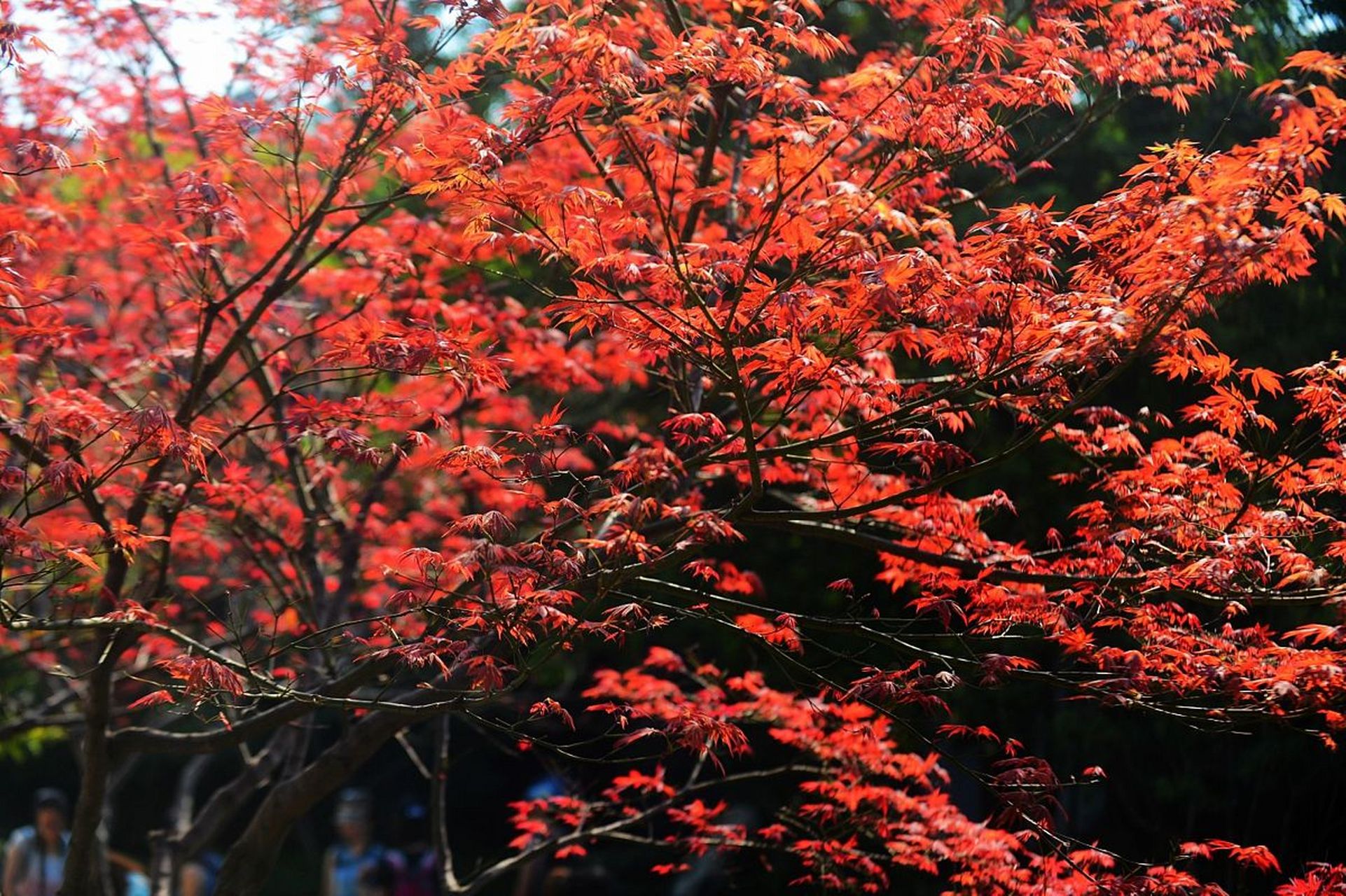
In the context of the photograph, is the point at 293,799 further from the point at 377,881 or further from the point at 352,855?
the point at 352,855

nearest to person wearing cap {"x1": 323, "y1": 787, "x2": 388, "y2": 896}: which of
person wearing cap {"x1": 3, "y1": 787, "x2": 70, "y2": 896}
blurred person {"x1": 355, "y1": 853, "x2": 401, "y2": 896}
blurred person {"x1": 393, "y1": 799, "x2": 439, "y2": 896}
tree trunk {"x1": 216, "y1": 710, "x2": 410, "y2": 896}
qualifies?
blurred person {"x1": 355, "y1": 853, "x2": 401, "y2": 896}

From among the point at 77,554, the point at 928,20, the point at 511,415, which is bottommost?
the point at 77,554

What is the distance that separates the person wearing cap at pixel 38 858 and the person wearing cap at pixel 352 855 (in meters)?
1.99

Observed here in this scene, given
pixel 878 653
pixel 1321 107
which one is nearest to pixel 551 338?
pixel 878 653

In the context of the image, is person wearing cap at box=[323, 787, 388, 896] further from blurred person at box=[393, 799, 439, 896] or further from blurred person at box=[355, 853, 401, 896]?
blurred person at box=[393, 799, 439, 896]

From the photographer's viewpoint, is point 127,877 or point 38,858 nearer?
point 38,858

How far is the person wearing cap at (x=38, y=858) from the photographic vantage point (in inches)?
339

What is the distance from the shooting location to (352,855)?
31.2 feet

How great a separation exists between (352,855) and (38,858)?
2305mm

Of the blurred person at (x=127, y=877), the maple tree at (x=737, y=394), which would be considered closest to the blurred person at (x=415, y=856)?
the blurred person at (x=127, y=877)

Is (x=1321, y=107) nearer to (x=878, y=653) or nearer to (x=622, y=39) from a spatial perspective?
(x=622, y=39)

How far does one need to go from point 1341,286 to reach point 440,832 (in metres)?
6.72

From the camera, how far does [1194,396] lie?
8.11 metres

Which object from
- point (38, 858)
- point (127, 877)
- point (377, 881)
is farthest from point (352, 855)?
point (127, 877)
